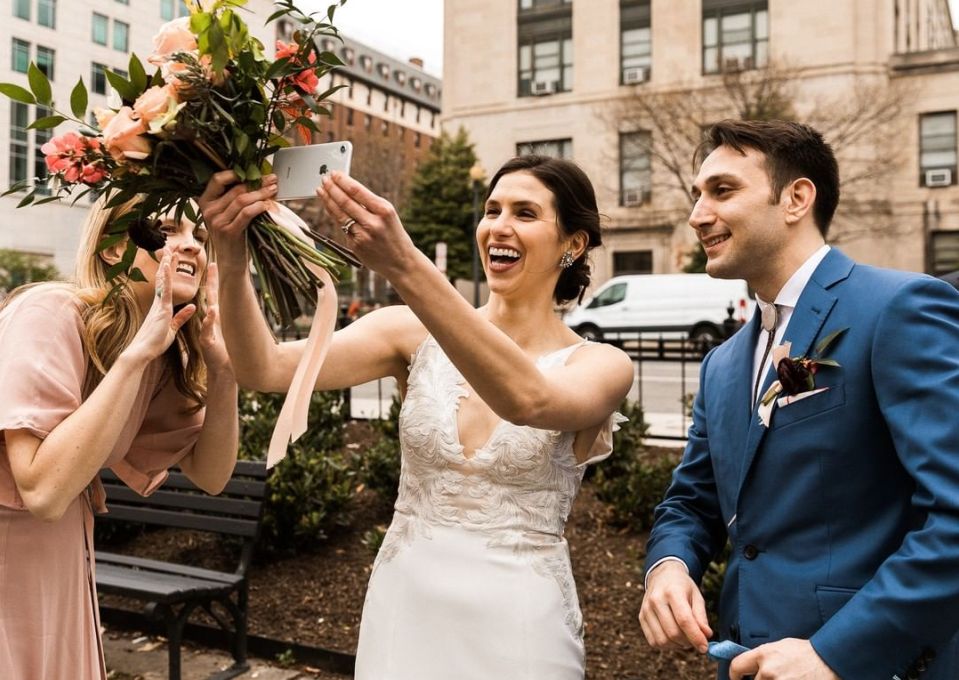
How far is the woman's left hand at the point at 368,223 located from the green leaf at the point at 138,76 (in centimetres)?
50

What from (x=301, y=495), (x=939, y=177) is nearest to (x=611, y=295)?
(x=939, y=177)

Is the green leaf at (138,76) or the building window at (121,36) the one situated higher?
the building window at (121,36)

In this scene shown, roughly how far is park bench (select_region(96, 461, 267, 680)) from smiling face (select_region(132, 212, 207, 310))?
2.29m

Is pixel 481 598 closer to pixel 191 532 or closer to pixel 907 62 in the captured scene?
pixel 191 532

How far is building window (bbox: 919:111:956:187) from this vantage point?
32281mm

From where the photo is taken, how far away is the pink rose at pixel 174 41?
200cm

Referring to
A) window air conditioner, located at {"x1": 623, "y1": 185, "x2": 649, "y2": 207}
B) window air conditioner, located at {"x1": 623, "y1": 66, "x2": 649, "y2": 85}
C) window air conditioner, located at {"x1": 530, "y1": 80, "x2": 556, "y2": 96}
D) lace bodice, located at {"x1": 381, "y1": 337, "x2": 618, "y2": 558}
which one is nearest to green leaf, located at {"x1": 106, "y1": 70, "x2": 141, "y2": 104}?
lace bodice, located at {"x1": 381, "y1": 337, "x2": 618, "y2": 558}

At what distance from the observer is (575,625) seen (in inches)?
107

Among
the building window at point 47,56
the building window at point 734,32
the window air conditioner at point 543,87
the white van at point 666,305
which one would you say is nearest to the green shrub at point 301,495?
the white van at point 666,305

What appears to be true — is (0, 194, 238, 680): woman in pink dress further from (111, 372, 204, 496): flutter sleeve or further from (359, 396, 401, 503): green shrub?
(359, 396, 401, 503): green shrub

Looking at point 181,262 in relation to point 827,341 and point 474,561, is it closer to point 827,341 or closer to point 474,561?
point 474,561

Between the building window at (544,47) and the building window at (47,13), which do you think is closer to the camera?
the building window at (544,47)

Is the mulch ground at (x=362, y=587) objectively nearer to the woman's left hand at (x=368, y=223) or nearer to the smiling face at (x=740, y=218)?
the smiling face at (x=740, y=218)

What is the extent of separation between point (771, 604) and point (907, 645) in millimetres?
338
